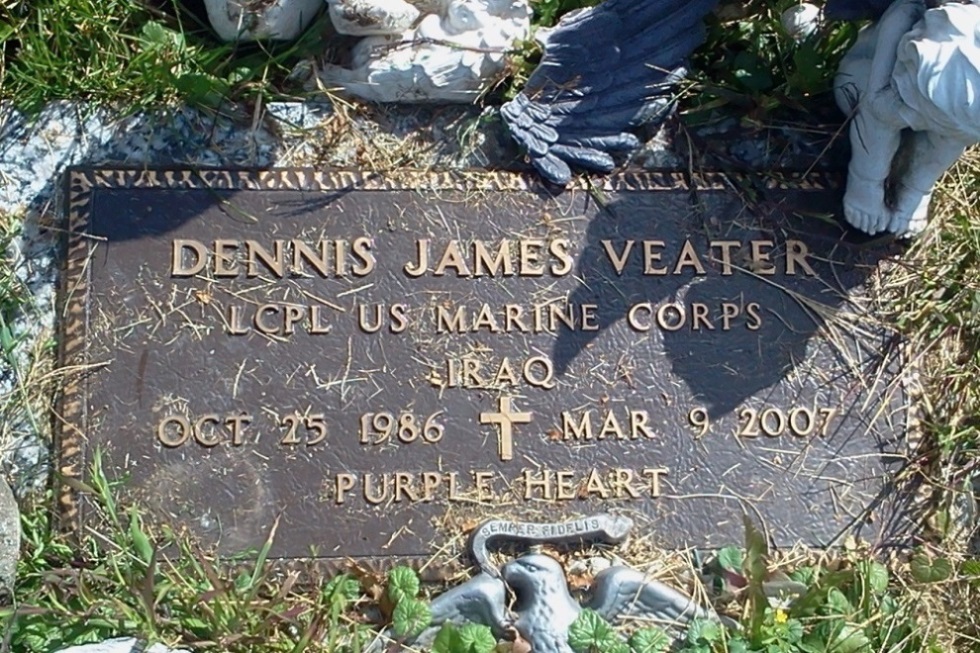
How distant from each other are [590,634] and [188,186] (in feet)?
4.87

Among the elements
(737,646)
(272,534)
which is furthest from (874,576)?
(272,534)

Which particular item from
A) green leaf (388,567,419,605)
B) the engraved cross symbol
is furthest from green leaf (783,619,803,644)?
green leaf (388,567,419,605)

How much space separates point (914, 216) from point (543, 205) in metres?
0.96

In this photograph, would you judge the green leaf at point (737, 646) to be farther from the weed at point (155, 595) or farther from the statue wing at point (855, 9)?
the statue wing at point (855, 9)

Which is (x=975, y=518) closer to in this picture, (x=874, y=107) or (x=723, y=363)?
(x=723, y=363)

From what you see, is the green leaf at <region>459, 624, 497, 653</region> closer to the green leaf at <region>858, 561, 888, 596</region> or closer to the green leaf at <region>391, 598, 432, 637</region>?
the green leaf at <region>391, 598, 432, 637</region>

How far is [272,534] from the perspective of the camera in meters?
2.79

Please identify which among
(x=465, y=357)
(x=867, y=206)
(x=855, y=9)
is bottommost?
(x=465, y=357)

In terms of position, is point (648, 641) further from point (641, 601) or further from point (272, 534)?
point (272, 534)

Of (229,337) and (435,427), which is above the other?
(229,337)

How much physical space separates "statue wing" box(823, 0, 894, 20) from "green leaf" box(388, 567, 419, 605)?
177cm

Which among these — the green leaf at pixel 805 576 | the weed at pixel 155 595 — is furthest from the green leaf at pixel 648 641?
the weed at pixel 155 595

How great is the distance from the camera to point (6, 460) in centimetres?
284

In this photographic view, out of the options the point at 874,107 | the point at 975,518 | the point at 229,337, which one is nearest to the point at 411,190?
the point at 229,337
